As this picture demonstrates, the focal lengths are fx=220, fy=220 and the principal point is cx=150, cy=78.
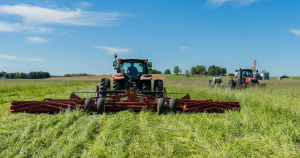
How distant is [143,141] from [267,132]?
2.20 meters

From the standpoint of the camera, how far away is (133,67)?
8898 millimetres

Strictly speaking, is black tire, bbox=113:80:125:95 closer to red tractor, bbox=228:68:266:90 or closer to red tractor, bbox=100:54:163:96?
red tractor, bbox=100:54:163:96

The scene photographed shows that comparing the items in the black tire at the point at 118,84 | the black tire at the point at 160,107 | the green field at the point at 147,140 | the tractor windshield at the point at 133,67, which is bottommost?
the green field at the point at 147,140

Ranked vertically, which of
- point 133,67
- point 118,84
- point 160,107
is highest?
point 133,67

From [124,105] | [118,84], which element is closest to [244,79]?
[118,84]

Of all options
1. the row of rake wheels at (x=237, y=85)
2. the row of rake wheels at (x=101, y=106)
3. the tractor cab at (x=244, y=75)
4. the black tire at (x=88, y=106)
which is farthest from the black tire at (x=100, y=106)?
the tractor cab at (x=244, y=75)

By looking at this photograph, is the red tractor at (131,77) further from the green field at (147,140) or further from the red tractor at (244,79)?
the red tractor at (244,79)

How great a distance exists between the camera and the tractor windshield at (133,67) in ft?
28.9

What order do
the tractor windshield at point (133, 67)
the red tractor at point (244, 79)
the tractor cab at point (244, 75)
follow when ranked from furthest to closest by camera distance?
the tractor cab at point (244, 75), the red tractor at point (244, 79), the tractor windshield at point (133, 67)

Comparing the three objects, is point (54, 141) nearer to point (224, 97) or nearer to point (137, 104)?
point (137, 104)

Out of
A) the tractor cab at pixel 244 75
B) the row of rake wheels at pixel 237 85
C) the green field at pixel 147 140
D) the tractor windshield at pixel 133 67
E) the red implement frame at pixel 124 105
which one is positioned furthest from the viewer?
the tractor cab at pixel 244 75

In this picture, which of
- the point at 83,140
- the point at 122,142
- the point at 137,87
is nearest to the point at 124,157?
the point at 122,142

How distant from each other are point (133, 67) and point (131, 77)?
606 mm

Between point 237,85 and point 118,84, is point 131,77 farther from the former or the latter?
point 237,85
